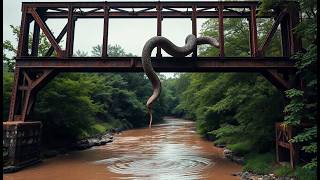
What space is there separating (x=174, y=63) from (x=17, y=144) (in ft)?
30.1

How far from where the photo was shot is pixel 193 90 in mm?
29766

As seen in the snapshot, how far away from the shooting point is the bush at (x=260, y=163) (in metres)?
15.6

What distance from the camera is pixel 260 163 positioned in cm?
1645

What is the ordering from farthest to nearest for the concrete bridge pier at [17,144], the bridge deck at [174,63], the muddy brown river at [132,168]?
the concrete bridge pier at [17,144] < the bridge deck at [174,63] < the muddy brown river at [132,168]

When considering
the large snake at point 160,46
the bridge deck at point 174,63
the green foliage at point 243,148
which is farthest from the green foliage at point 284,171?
the large snake at point 160,46

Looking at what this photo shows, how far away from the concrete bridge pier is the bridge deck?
3.36 m

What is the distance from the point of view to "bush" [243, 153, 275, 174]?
51.2 ft

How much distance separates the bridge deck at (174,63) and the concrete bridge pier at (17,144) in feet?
11.0

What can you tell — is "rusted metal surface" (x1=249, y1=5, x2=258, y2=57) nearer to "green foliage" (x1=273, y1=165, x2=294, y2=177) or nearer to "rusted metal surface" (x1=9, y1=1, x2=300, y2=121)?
"rusted metal surface" (x1=9, y1=1, x2=300, y2=121)

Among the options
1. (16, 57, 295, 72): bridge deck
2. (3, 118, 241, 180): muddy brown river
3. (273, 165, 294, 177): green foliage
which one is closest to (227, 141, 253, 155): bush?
(3, 118, 241, 180): muddy brown river

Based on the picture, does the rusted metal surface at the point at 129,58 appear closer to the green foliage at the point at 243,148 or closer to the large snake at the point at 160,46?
the large snake at the point at 160,46

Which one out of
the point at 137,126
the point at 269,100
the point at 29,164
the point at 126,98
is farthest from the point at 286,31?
the point at 137,126

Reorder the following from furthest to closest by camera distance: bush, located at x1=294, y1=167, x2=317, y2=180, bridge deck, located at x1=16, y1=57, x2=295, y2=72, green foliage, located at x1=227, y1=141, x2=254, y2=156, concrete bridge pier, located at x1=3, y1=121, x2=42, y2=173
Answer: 1. green foliage, located at x1=227, y1=141, x2=254, y2=156
2. concrete bridge pier, located at x1=3, y1=121, x2=42, y2=173
3. bridge deck, located at x1=16, y1=57, x2=295, y2=72
4. bush, located at x1=294, y1=167, x2=317, y2=180

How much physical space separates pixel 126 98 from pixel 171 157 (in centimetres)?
3859
